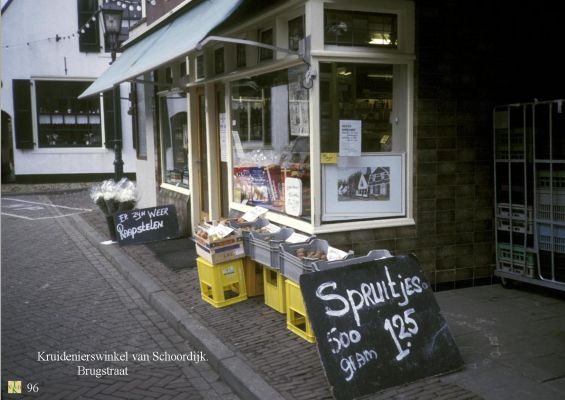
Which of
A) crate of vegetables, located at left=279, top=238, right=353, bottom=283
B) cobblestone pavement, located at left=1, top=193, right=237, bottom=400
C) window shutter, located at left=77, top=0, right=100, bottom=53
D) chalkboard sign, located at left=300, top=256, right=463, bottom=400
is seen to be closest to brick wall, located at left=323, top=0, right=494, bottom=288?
crate of vegetables, located at left=279, top=238, right=353, bottom=283

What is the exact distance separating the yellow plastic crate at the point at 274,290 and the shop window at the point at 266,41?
2527mm

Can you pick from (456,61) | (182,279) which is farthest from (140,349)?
(456,61)

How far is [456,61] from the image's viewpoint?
20.8 feet

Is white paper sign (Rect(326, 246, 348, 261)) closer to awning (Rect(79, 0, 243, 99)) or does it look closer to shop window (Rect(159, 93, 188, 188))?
awning (Rect(79, 0, 243, 99))

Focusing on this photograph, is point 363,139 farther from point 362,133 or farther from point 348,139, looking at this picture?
point 348,139

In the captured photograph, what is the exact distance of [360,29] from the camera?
20.0 feet

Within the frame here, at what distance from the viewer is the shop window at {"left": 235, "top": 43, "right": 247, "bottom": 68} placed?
306 inches

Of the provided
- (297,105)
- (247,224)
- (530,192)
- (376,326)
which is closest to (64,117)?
(247,224)

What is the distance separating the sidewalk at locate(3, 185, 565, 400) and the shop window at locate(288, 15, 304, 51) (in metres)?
2.76

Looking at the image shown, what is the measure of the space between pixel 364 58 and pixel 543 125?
1.95 m

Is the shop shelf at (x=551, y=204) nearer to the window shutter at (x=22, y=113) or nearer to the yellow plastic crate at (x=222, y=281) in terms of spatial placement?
the yellow plastic crate at (x=222, y=281)

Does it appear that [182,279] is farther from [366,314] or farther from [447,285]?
[366,314]

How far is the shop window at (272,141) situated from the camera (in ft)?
21.2

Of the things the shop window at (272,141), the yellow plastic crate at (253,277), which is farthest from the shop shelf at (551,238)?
the yellow plastic crate at (253,277)
